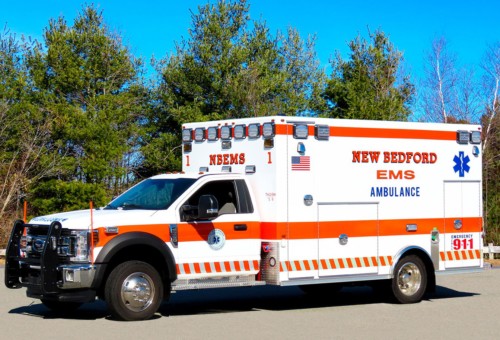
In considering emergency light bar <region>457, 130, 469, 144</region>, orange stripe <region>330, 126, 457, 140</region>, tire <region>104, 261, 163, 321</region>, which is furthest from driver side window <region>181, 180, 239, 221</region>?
emergency light bar <region>457, 130, 469, 144</region>

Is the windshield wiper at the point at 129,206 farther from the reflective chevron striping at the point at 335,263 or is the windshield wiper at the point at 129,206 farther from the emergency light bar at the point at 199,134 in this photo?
the reflective chevron striping at the point at 335,263

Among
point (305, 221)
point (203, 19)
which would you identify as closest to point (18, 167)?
point (203, 19)

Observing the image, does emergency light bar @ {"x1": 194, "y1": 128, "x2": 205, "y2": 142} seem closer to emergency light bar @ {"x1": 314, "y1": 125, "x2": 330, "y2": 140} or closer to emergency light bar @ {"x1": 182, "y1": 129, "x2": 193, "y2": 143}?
emergency light bar @ {"x1": 182, "y1": 129, "x2": 193, "y2": 143}

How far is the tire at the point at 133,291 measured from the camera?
1178 cm

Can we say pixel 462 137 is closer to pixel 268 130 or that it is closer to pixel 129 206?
pixel 268 130

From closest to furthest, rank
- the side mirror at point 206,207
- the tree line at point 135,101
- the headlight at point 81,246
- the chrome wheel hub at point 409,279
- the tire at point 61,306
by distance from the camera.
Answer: the headlight at point 81,246
the side mirror at point 206,207
the tire at point 61,306
the chrome wheel hub at point 409,279
the tree line at point 135,101

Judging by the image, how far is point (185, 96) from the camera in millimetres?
44656

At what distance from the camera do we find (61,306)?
1304 cm

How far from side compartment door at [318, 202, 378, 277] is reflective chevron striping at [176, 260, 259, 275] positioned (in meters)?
1.26

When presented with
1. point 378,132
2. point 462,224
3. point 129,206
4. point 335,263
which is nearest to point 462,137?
point 462,224

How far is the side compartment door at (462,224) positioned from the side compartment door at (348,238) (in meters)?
1.62

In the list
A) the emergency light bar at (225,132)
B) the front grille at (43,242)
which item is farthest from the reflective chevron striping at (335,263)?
the front grille at (43,242)

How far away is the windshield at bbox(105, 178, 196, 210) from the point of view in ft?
41.7

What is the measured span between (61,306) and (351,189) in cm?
489
